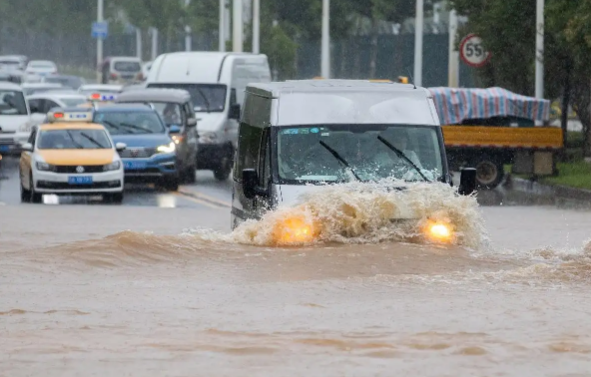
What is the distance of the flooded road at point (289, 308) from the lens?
30.3 feet

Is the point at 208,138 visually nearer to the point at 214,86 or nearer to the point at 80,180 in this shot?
the point at 214,86

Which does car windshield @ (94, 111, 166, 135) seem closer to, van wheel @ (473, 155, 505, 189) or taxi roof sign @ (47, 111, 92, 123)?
taxi roof sign @ (47, 111, 92, 123)

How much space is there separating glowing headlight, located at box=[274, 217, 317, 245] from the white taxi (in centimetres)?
1215

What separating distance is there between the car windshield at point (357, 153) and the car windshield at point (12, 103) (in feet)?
81.2

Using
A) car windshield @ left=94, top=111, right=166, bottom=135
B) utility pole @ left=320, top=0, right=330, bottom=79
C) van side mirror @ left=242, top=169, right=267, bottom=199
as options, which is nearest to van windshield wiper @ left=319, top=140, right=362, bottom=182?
van side mirror @ left=242, top=169, right=267, bottom=199

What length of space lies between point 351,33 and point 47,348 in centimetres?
5184

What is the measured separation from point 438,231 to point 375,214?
0.56 metres

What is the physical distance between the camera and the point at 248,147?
1501 centimetres

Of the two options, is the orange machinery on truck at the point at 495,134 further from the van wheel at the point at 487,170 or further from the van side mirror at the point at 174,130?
the van side mirror at the point at 174,130

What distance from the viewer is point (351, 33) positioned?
60.9m

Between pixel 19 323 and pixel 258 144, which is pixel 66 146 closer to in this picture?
pixel 258 144

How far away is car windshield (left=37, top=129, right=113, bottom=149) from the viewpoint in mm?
26375

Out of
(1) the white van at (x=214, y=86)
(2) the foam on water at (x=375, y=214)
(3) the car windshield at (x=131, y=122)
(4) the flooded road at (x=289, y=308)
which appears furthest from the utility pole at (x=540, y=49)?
(2) the foam on water at (x=375, y=214)

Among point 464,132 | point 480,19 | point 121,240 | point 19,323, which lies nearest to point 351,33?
point 480,19
